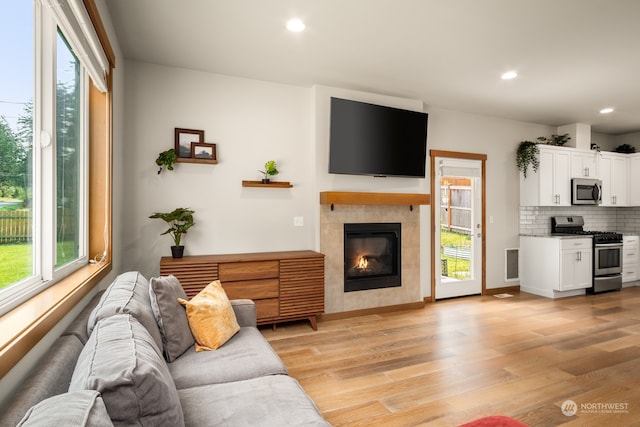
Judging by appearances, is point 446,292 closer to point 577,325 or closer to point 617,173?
point 577,325

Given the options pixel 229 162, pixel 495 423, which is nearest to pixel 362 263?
pixel 229 162

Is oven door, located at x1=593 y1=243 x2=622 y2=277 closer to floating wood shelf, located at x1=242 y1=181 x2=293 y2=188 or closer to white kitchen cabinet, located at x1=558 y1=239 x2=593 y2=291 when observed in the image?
white kitchen cabinet, located at x1=558 y1=239 x2=593 y2=291

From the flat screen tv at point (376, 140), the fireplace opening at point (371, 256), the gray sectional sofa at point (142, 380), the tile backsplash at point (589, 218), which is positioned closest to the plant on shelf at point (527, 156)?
the tile backsplash at point (589, 218)

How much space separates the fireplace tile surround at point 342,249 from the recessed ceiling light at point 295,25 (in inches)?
75.9

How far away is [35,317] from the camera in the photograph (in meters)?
1.29

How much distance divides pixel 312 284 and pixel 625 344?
122 inches

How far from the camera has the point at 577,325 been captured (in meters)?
4.04

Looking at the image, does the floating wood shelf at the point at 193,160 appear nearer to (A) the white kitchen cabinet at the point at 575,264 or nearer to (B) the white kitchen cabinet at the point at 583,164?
(A) the white kitchen cabinet at the point at 575,264

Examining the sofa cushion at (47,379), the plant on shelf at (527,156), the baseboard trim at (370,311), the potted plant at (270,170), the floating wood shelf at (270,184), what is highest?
the plant on shelf at (527,156)

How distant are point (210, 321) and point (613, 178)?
285 inches

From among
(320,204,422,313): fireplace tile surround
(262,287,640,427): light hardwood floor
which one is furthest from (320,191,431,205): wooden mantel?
(262,287,640,427): light hardwood floor

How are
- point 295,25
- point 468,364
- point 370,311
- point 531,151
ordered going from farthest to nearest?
1. point 531,151
2. point 370,311
3. point 468,364
4. point 295,25

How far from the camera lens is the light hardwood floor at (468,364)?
231 cm

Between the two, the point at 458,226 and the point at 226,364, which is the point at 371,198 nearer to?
the point at 458,226
